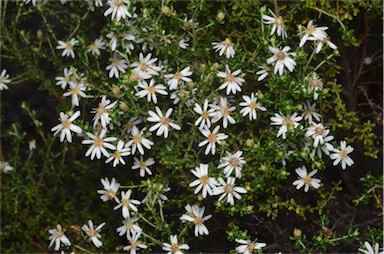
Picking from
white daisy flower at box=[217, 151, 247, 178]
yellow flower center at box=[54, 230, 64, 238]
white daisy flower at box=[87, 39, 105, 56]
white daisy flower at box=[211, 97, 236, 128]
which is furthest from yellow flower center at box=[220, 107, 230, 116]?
yellow flower center at box=[54, 230, 64, 238]

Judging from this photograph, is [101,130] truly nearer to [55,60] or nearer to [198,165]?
[198,165]

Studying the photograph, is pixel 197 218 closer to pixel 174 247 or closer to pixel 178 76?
pixel 174 247

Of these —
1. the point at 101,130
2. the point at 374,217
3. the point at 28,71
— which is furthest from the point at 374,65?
the point at 28,71

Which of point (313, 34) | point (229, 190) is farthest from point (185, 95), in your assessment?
point (313, 34)

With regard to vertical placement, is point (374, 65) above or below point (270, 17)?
below

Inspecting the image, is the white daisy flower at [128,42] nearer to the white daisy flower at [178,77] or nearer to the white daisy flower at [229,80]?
the white daisy flower at [178,77]

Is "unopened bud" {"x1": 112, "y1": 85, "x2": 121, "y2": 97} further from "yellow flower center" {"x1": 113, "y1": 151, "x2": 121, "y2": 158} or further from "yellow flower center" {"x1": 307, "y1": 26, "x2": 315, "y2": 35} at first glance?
"yellow flower center" {"x1": 307, "y1": 26, "x2": 315, "y2": 35}
